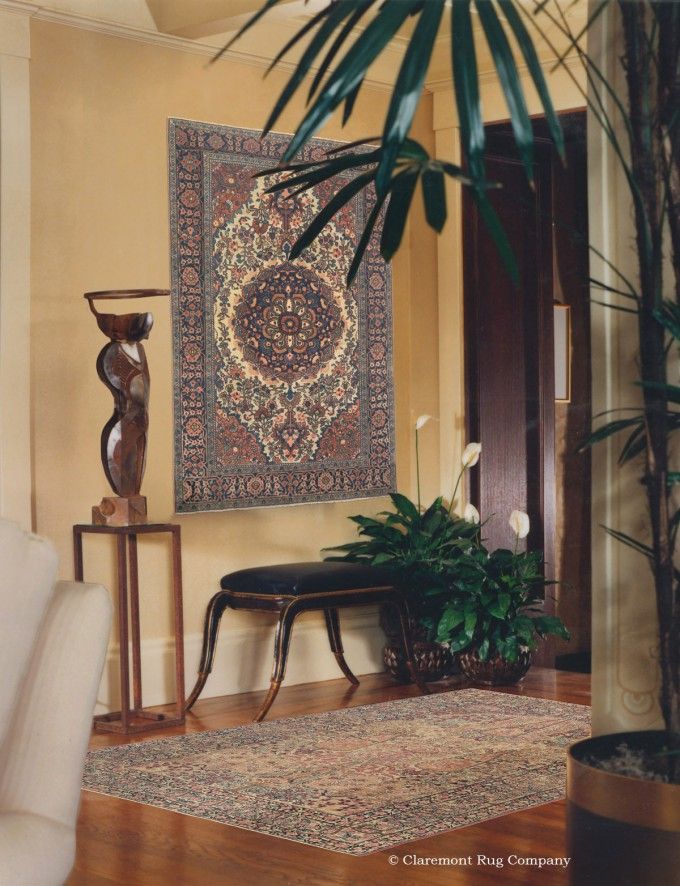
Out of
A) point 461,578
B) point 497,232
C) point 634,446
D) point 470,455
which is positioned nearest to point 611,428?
point 634,446

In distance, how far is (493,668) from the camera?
5973mm

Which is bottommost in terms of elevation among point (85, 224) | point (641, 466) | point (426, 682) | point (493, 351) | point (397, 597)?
point (426, 682)

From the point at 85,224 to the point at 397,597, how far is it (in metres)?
2.02

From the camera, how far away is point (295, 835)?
3.63 meters

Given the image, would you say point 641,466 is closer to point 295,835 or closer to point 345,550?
point 295,835

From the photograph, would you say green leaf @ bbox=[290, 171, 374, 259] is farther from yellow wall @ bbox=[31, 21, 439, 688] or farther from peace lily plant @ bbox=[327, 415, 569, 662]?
peace lily plant @ bbox=[327, 415, 569, 662]

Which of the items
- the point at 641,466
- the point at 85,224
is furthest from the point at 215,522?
the point at 641,466

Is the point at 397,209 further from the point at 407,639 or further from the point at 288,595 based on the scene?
the point at 407,639

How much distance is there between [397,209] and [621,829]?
3.83 feet

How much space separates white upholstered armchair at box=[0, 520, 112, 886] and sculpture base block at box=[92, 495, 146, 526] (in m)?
3.08

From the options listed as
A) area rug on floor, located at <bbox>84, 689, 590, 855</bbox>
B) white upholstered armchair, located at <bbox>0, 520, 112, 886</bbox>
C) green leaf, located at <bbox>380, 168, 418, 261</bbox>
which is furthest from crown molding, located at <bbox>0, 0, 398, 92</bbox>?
white upholstered armchair, located at <bbox>0, 520, 112, 886</bbox>

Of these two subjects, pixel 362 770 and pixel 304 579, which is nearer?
pixel 362 770

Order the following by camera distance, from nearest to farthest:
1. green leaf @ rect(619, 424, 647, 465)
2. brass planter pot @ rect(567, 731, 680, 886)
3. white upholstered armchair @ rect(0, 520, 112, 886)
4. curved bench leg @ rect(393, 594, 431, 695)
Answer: white upholstered armchair @ rect(0, 520, 112, 886)
brass planter pot @ rect(567, 731, 680, 886)
green leaf @ rect(619, 424, 647, 465)
curved bench leg @ rect(393, 594, 431, 695)

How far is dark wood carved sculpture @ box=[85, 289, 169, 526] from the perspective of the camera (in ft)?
16.9
